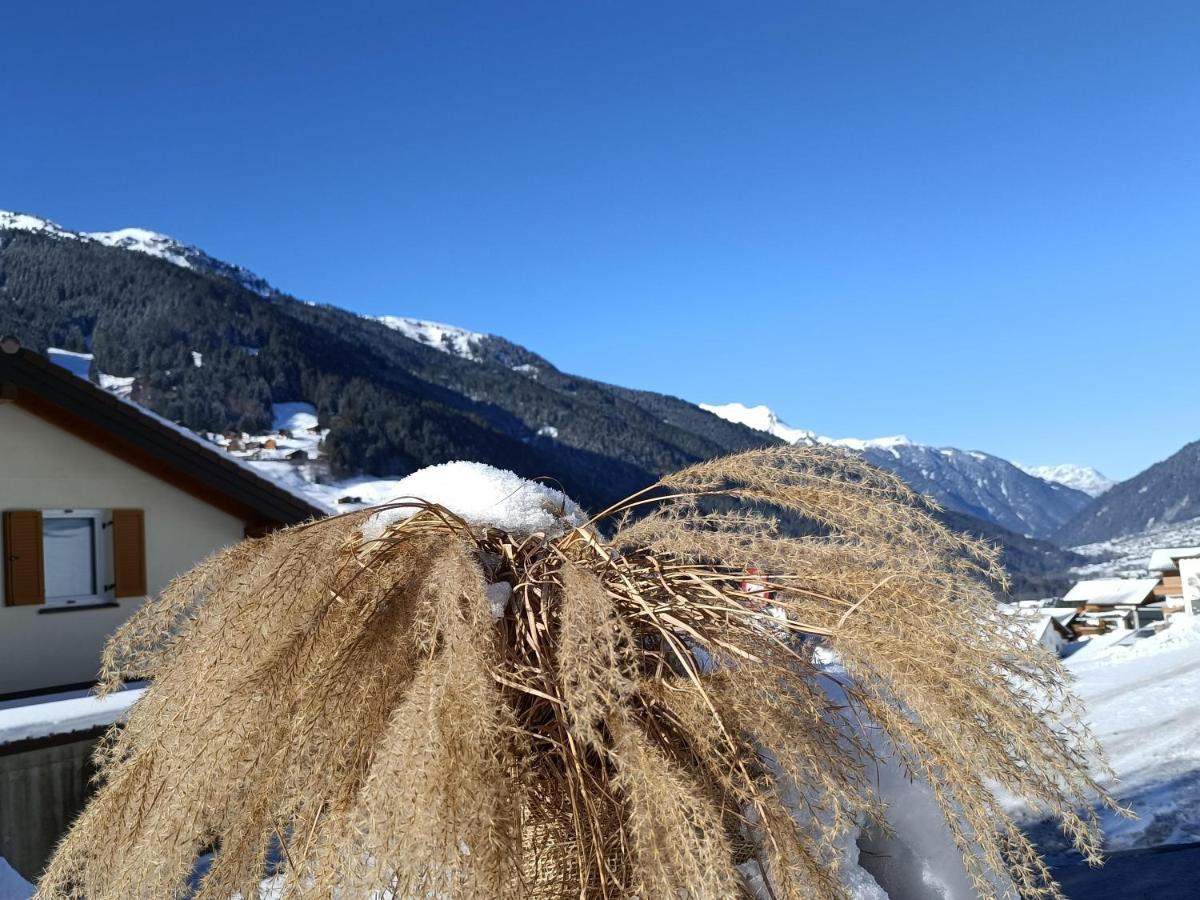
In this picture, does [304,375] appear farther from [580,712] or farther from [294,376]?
[580,712]

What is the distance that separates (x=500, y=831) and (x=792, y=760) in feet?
1.05

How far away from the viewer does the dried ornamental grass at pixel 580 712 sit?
83cm

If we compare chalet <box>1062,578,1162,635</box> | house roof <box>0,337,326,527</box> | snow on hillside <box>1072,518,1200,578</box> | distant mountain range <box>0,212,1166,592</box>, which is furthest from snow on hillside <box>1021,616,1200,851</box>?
snow on hillside <box>1072,518,1200,578</box>

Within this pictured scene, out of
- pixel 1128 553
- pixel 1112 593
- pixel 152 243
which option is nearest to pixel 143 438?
pixel 1112 593

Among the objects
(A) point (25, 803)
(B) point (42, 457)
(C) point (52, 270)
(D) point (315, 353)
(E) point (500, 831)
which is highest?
(C) point (52, 270)

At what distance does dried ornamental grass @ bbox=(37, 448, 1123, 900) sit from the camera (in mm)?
830

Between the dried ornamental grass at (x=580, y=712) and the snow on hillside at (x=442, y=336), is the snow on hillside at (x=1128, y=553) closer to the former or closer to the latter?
the snow on hillside at (x=442, y=336)

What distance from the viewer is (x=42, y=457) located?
7.38 metres

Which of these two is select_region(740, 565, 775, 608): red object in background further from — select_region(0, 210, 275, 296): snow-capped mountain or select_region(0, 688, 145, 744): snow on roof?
select_region(0, 210, 275, 296): snow-capped mountain

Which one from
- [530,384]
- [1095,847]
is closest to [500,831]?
[1095,847]

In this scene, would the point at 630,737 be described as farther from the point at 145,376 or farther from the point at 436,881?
the point at 145,376

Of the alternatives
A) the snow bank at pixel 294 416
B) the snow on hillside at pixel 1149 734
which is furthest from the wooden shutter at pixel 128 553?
the snow bank at pixel 294 416

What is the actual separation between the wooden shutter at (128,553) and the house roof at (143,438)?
46cm

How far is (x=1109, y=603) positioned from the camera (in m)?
39.3
